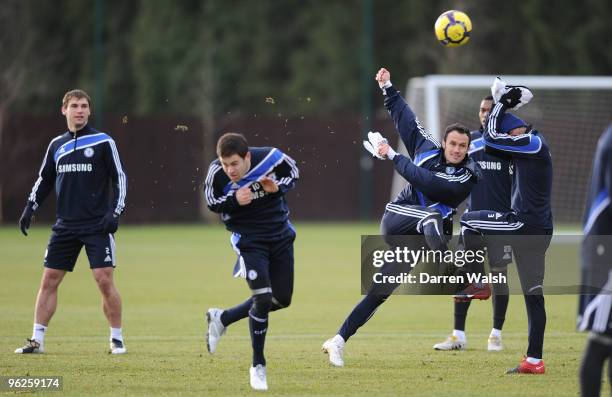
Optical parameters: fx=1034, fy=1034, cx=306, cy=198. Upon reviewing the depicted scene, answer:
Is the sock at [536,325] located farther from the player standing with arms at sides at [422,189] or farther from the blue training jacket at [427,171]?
the blue training jacket at [427,171]

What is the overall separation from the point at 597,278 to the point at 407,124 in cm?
347

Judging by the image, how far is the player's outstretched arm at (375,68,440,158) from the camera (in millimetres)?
9312

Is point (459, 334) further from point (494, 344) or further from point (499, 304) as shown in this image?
point (499, 304)

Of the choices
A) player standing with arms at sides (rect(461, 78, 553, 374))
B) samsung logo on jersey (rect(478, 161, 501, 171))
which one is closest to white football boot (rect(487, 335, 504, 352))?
player standing with arms at sides (rect(461, 78, 553, 374))

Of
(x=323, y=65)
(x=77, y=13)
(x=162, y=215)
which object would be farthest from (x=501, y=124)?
(x=77, y=13)

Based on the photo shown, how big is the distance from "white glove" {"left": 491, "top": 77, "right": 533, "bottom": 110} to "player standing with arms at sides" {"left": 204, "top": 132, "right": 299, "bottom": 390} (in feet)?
6.98

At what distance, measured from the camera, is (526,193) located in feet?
29.9

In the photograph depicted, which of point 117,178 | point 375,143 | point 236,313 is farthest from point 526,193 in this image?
point 117,178

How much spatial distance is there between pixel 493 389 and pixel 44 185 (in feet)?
15.5

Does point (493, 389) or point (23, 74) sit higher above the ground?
point (23, 74)

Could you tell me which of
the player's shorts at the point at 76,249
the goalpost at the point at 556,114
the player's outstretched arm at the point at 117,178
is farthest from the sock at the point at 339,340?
the goalpost at the point at 556,114

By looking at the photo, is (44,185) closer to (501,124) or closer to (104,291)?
(104,291)

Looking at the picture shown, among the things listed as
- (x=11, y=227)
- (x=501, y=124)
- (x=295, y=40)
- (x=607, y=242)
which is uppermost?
(x=295, y=40)

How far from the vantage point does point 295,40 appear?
40.7 meters
